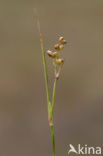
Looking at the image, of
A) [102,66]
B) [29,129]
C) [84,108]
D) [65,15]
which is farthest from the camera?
[65,15]

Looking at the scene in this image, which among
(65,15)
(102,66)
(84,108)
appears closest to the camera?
(84,108)

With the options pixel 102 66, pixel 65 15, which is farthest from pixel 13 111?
pixel 65 15

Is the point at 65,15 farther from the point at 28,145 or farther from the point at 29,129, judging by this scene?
the point at 28,145

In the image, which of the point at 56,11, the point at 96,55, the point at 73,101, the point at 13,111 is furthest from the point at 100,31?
the point at 13,111

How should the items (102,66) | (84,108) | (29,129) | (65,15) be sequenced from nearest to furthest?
(29,129) → (84,108) → (102,66) → (65,15)

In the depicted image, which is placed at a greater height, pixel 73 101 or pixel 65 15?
pixel 65 15

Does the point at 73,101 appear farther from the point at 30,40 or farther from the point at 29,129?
the point at 30,40

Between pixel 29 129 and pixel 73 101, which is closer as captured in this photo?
pixel 29 129

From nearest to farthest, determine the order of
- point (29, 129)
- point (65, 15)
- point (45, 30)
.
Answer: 1. point (29, 129)
2. point (45, 30)
3. point (65, 15)

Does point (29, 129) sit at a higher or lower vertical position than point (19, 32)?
lower
